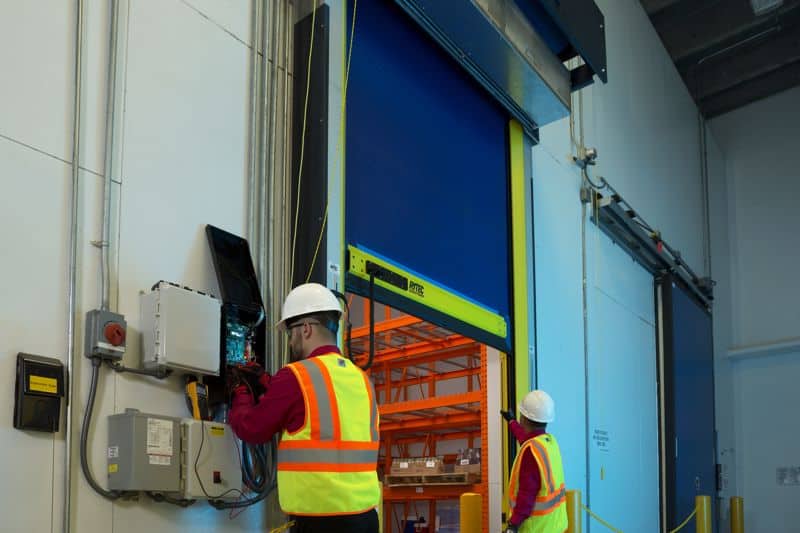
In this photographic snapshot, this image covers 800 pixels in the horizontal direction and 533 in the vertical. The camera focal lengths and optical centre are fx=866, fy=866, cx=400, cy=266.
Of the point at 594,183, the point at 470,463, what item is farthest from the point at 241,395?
the point at 594,183

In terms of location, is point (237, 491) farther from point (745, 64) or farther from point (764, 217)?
point (764, 217)

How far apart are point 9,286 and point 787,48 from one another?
14534 mm

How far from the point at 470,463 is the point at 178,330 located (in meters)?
4.82

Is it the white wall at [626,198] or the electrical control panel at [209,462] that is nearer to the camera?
the electrical control panel at [209,462]

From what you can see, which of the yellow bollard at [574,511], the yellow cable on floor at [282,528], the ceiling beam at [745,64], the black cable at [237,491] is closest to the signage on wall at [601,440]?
the yellow bollard at [574,511]

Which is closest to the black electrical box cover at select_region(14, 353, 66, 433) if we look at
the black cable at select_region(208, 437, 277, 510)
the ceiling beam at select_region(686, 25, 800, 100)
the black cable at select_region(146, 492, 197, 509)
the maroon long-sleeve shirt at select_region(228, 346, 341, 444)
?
the black cable at select_region(146, 492, 197, 509)

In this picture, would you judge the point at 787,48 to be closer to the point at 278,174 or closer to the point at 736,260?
the point at 736,260

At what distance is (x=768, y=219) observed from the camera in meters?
16.2

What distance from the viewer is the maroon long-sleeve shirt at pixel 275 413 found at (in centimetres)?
378

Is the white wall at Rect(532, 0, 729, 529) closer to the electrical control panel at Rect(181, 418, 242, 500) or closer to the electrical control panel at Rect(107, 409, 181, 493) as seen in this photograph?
the electrical control panel at Rect(181, 418, 242, 500)

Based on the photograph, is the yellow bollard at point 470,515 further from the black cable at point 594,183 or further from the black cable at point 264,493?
the black cable at point 594,183

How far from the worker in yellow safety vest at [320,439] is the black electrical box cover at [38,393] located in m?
0.80

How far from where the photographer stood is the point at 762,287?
15992 millimetres

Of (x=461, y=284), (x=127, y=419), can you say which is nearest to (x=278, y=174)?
(x=127, y=419)
